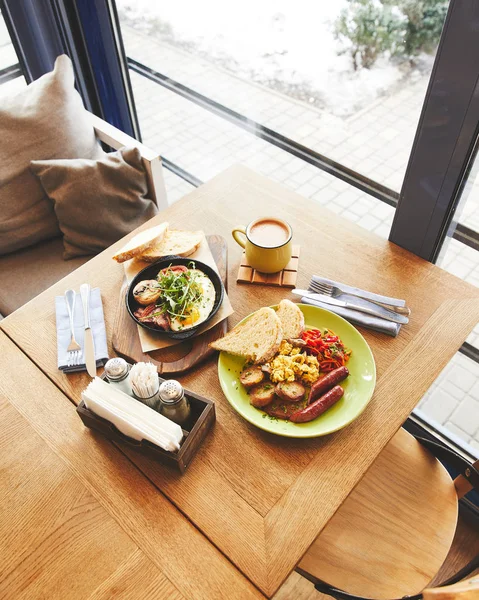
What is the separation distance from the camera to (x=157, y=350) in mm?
1243

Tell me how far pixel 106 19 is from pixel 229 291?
1.61 metres

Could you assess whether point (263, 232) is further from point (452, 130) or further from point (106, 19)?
point (106, 19)

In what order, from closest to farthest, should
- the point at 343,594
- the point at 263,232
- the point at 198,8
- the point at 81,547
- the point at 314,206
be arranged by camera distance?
1. the point at 81,547
2. the point at 343,594
3. the point at 263,232
4. the point at 314,206
5. the point at 198,8

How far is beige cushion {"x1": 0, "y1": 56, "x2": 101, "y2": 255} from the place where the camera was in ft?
6.11

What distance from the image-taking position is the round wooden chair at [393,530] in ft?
4.06

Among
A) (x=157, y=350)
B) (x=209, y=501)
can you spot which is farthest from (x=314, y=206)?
(x=209, y=501)

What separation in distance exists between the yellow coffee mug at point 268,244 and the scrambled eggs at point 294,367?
0.93ft

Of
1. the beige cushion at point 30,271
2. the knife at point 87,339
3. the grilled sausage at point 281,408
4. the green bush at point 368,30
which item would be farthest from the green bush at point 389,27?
the beige cushion at point 30,271

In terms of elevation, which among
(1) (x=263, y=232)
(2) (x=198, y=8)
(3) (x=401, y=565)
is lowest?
(3) (x=401, y=565)

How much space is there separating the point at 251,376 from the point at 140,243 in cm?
52

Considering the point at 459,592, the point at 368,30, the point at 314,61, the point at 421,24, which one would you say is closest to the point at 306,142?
the point at 314,61

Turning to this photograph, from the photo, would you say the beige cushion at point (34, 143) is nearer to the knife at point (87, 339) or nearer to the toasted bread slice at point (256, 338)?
the knife at point (87, 339)

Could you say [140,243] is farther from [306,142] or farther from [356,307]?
[306,142]

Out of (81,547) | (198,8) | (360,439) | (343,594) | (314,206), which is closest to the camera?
(81,547)
